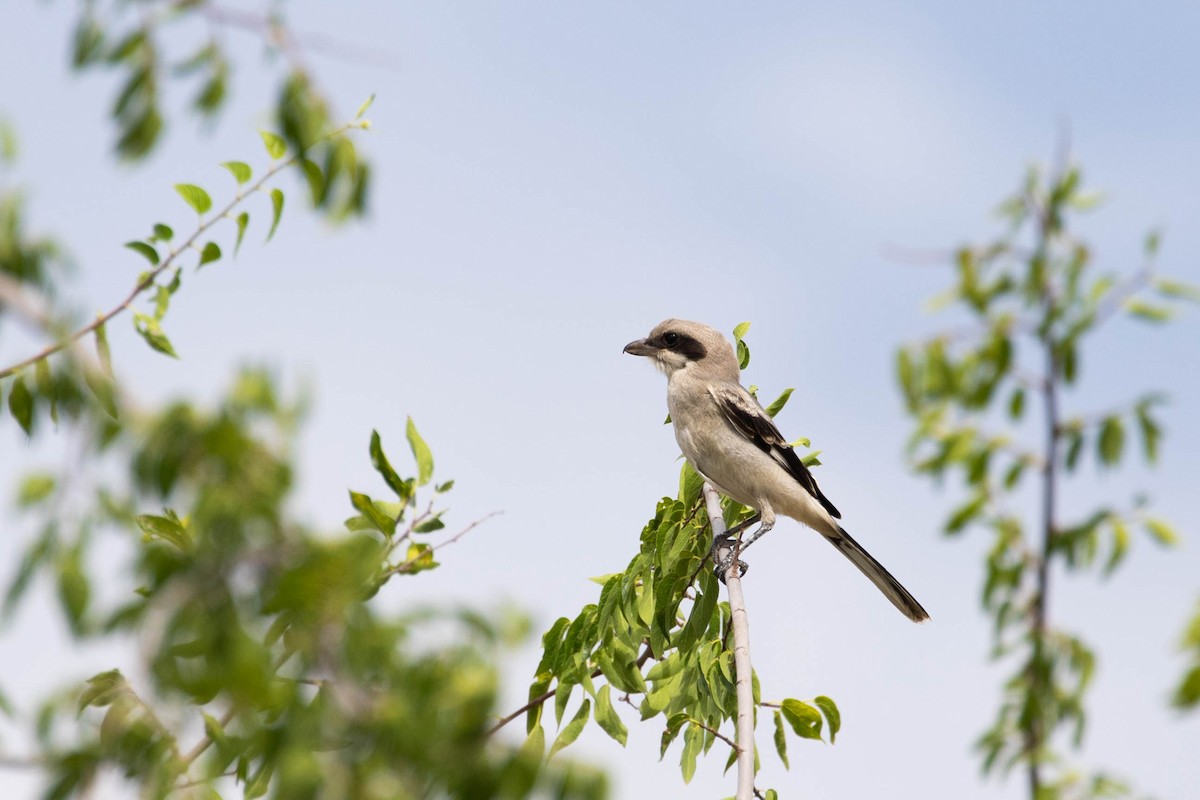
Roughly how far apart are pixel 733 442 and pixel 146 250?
400 centimetres

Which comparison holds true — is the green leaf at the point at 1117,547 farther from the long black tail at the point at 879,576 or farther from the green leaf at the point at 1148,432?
the long black tail at the point at 879,576

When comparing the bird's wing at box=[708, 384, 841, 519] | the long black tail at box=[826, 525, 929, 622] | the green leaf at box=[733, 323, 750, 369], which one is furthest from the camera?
the long black tail at box=[826, 525, 929, 622]

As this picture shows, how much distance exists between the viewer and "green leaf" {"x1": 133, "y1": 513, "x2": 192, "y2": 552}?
3990 millimetres

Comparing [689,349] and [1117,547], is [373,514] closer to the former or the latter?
[1117,547]

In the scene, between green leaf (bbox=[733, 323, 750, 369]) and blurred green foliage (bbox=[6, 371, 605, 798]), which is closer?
blurred green foliage (bbox=[6, 371, 605, 798])

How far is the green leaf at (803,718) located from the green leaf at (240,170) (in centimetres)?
276

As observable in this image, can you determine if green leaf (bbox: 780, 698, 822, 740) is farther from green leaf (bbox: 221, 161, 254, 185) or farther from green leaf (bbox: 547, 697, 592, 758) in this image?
green leaf (bbox: 221, 161, 254, 185)

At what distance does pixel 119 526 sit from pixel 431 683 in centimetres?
62

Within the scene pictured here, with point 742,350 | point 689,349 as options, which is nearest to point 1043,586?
point 742,350

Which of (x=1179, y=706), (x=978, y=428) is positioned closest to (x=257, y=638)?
(x=1179, y=706)

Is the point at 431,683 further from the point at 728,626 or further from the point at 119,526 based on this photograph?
the point at 728,626

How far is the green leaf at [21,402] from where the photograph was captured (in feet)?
11.5

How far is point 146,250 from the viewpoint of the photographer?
4.16m

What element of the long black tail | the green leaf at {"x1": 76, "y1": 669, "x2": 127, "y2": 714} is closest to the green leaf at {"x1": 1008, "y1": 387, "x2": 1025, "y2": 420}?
the green leaf at {"x1": 76, "y1": 669, "x2": 127, "y2": 714}
